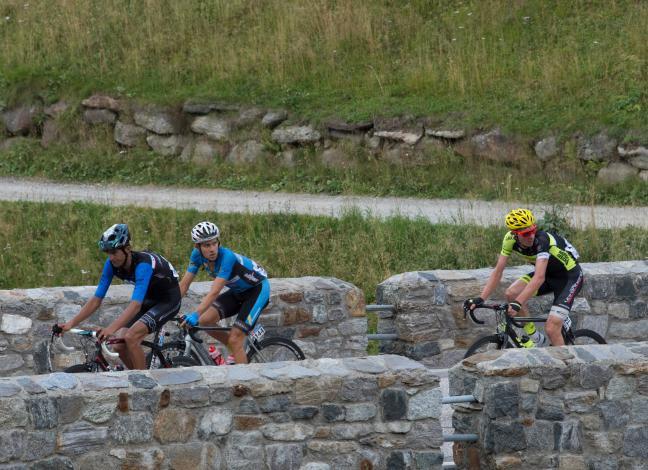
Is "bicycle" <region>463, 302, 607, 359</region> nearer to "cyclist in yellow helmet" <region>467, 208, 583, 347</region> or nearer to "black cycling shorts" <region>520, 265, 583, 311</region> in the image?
"cyclist in yellow helmet" <region>467, 208, 583, 347</region>

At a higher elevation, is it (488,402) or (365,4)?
(365,4)

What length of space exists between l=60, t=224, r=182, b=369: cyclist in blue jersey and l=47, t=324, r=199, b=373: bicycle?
7 centimetres

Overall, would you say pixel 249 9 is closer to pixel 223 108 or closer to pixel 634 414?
pixel 223 108

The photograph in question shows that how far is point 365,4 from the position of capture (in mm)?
23359

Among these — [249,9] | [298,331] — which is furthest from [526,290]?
[249,9]

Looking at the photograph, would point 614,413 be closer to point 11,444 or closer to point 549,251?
point 549,251

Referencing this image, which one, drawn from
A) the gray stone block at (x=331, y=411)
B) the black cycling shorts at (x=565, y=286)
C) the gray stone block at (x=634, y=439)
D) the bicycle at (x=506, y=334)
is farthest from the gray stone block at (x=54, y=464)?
the black cycling shorts at (x=565, y=286)

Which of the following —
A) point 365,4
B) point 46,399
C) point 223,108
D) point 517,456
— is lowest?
point 517,456

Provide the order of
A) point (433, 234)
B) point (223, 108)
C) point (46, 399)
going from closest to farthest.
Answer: point (46, 399), point (433, 234), point (223, 108)

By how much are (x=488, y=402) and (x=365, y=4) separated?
15.3 metres

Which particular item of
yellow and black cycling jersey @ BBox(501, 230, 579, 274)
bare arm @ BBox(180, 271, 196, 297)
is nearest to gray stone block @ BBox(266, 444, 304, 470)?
bare arm @ BBox(180, 271, 196, 297)

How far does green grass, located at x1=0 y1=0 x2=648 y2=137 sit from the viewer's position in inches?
814

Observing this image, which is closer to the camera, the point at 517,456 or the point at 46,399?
the point at 46,399

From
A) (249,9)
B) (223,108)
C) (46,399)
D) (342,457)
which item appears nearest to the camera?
(46,399)
